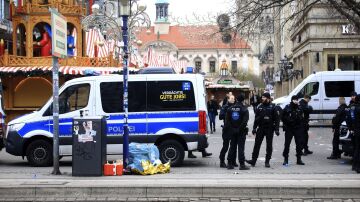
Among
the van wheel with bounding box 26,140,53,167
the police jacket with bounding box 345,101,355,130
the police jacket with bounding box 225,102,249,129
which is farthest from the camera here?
the van wheel with bounding box 26,140,53,167

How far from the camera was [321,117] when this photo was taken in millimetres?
30422

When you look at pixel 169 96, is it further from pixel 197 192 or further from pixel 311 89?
pixel 311 89

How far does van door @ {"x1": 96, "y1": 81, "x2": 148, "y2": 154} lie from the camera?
15.3 metres

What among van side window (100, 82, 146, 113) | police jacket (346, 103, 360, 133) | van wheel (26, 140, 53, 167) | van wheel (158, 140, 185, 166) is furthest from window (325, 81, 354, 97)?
van wheel (26, 140, 53, 167)

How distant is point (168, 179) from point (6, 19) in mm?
28714

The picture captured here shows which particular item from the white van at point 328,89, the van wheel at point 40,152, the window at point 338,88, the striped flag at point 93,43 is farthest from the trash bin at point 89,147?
the striped flag at point 93,43

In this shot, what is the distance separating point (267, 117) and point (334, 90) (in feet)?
53.3

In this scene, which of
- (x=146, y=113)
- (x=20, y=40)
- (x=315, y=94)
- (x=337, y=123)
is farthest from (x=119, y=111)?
(x=20, y=40)

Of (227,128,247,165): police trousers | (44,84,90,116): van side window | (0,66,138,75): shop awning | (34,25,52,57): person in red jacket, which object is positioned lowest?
(227,128,247,165): police trousers

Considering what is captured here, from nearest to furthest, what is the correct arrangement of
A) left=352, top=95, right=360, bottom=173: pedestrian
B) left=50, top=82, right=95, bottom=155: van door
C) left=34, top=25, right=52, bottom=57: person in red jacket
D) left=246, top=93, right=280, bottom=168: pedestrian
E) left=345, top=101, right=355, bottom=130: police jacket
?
left=352, top=95, right=360, bottom=173: pedestrian
left=345, top=101, right=355, bottom=130: police jacket
left=246, top=93, right=280, bottom=168: pedestrian
left=50, top=82, right=95, bottom=155: van door
left=34, top=25, right=52, bottom=57: person in red jacket

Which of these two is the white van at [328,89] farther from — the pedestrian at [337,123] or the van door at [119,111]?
the van door at [119,111]

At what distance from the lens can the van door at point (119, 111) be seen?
1534 centimetres

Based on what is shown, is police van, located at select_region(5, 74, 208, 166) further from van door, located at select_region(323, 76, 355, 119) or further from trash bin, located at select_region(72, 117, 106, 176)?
van door, located at select_region(323, 76, 355, 119)

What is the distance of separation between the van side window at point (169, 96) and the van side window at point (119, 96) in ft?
0.60
